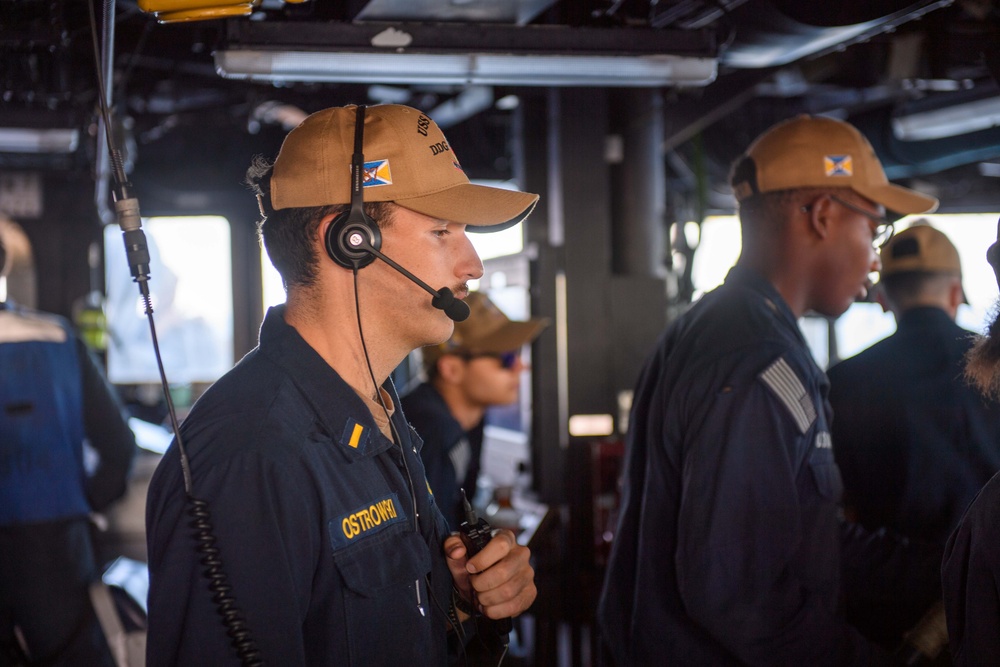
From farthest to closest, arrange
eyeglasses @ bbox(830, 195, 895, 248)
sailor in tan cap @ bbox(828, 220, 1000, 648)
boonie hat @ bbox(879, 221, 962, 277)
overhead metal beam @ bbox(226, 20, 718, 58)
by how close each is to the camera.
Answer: boonie hat @ bbox(879, 221, 962, 277) → sailor in tan cap @ bbox(828, 220, 1000, 648) → overhead metal beam @ bbox(226, 20, 718, 58) → eyeglasses @ bbox(830, 195, 895, 248)

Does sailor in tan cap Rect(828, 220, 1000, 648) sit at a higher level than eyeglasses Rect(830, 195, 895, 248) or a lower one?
lower

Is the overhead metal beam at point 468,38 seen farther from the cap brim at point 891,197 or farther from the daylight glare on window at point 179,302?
the daylight glare on window at point 179,302

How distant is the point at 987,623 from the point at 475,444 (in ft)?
7.61

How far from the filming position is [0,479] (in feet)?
11.0

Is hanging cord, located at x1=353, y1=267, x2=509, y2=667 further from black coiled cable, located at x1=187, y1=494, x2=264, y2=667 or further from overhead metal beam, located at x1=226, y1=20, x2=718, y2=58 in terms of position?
overhead metal beam, located at x1=226, y1=20, x2=718, y2=58

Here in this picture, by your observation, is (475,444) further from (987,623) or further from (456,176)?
(987,623)

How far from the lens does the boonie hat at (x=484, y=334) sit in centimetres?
321

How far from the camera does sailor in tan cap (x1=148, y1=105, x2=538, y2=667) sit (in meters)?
1.14

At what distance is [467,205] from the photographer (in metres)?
1.49

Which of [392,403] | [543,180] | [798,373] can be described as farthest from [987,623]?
[543,180]

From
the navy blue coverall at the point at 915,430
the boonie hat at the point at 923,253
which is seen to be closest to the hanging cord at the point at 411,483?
the navy blue coverall at the point at 915,430

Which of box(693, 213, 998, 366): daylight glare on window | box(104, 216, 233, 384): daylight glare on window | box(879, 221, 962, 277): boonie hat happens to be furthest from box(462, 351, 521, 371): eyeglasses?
box(693, 213, 998, 366): daylight glare on window

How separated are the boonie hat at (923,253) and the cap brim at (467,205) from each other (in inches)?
74.3

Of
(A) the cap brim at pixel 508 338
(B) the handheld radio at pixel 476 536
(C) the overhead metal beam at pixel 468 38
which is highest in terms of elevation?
(C) the overhead metal beam at pixel 468 38
